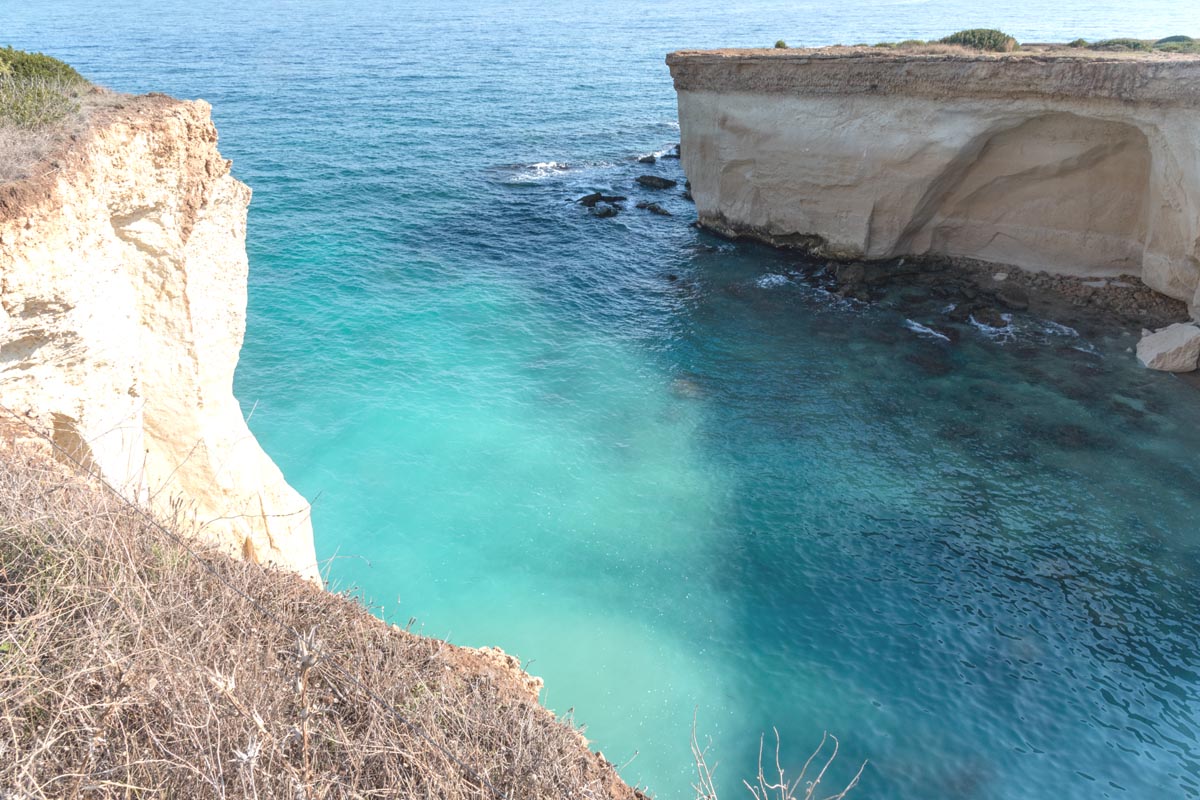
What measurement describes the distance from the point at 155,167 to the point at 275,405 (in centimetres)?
1010

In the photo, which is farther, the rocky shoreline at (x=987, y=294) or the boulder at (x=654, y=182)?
the boulder at (x=654, y=182)

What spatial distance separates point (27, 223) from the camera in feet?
27.3

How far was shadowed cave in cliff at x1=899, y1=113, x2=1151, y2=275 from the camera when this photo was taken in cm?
2244

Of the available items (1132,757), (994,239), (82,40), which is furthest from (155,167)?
(82,40)

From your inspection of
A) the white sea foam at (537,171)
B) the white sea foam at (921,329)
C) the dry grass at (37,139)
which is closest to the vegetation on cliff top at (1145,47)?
the white sea foam at (921,329)

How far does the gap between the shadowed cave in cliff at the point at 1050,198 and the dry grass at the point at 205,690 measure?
23.2 meters

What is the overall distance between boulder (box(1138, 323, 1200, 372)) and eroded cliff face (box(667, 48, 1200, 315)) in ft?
3.44

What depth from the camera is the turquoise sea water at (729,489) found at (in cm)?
1248

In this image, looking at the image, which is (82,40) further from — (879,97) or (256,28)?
(879,97)

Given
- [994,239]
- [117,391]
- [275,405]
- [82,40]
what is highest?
[82,40]

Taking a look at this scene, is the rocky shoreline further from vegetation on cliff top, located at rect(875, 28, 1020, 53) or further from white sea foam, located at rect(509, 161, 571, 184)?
white sea foam, located at rect(509, 161, 571, 184)

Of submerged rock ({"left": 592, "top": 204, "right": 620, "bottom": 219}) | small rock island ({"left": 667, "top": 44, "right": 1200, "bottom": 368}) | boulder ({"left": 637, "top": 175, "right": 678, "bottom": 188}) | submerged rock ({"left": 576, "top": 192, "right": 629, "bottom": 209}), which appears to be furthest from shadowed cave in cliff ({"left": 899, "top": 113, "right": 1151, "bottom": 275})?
boulder ({"left": 637, "top": 175, "right": 678, "bottom": 188})

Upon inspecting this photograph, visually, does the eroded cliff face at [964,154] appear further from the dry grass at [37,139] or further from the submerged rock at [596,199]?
the dry grass at [37,139]

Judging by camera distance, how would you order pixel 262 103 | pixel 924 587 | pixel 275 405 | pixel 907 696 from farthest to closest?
1. pixel 262 103
2. pixel 275 405
3. pixel 924 587
4. pixel 907 696
